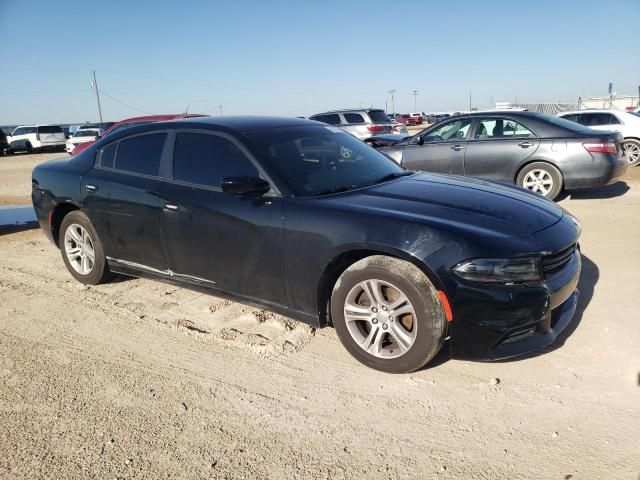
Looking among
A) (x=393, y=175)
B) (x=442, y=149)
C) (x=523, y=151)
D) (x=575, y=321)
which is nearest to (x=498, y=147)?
(x=523, y=151)

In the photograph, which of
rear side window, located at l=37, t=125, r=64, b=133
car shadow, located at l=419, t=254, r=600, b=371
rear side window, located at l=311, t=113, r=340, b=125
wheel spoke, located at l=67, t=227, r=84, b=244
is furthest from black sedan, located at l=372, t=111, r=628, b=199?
rear side window, located at l=37, t=125, r=64, b=133

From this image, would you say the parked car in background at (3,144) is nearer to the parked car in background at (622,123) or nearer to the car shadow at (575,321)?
the parked car in background at (622,123)

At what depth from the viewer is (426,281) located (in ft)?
9.66

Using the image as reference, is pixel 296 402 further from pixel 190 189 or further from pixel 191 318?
pixel 190 189

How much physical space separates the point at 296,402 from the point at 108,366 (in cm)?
138

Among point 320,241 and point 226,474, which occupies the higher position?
point 320,241

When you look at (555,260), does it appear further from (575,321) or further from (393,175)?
(393,175)

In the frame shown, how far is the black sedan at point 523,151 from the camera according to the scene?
24.8ft

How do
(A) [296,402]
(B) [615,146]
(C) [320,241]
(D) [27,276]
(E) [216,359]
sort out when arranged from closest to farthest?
(A) [296,402], (C) [320,241], (E) [216,359], (D) [27,276], (B) [615,146]

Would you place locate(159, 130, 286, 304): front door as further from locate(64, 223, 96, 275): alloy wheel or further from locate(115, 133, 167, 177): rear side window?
locate(64, 223, 96, 275): alloy wheel

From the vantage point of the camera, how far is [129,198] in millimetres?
4262

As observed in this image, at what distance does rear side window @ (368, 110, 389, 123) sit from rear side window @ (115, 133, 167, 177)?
40.7 ft

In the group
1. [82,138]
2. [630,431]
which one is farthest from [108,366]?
[82,138]

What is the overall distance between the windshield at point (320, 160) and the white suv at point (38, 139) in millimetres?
31338
